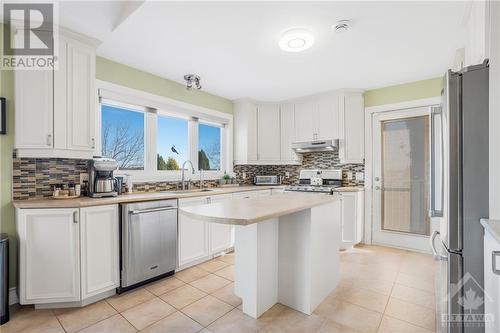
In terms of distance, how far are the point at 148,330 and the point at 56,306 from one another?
0.96 meters

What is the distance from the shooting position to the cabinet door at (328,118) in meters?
4.04

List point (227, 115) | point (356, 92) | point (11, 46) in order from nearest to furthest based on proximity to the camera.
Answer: point (11, 46) → point (356, 92) → point (227, 115)

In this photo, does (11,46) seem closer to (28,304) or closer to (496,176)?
(28,304)

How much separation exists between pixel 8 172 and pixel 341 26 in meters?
3.24

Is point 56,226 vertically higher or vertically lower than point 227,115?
lower

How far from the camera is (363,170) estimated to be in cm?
405

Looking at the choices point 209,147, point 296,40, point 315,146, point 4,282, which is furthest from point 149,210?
point 315,146

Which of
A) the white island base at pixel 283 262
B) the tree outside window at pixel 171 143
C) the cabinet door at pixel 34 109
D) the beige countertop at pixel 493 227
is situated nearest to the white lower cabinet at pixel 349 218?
the white island base at pixel 283 262

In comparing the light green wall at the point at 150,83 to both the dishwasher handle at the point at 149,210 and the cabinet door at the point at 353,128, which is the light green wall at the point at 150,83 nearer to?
the dishwasher handle at the point at 149,210

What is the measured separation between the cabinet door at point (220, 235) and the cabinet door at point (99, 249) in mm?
1232

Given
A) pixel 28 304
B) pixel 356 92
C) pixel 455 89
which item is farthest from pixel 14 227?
pixel 356 92

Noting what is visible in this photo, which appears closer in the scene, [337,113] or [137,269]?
[137,269]

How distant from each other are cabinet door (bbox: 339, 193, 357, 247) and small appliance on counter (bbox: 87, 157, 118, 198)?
122 inches

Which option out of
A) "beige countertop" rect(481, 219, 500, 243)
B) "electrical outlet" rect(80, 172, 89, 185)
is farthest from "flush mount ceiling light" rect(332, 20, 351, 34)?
"electrical outlet" rect(80, 172, 89, 185)
